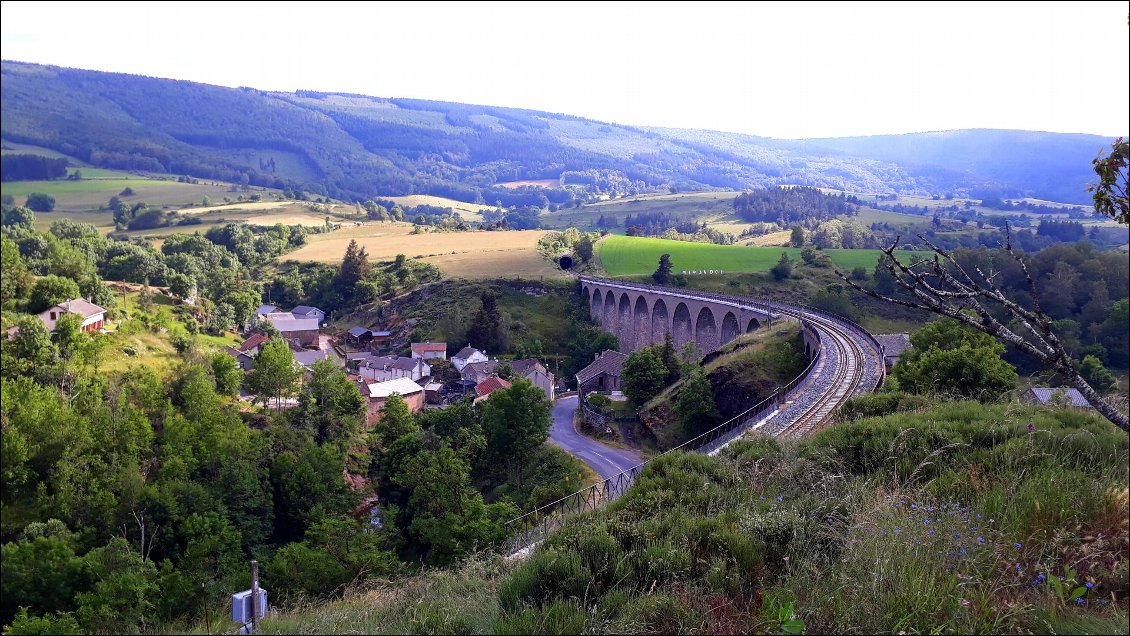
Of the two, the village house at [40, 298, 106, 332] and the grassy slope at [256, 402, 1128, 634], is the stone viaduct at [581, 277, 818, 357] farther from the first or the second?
the grassy slope at [256, 402, 1128, 634]

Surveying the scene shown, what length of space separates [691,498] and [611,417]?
30.3 metres

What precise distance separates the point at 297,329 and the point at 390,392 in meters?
18.7

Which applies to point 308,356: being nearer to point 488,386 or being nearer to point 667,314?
point 488,386

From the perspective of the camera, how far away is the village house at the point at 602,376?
46969mm

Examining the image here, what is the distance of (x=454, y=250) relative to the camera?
275 feet

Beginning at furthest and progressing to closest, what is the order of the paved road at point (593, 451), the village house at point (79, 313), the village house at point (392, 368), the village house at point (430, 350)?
the village house at point (430, 350) → the village house at point (392, 368) → the village house at point (79, 313) → the paved road at point (593, 451)

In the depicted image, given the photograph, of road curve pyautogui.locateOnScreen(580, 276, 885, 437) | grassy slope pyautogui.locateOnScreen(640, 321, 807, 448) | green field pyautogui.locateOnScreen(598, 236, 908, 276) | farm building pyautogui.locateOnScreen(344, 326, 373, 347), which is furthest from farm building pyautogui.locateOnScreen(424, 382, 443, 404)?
green field pyautogui.locateOnScreen(598, 236, 908, 276)

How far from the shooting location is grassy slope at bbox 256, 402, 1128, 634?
438 cm

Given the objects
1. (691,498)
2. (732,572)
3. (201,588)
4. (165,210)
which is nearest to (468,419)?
(201,588)

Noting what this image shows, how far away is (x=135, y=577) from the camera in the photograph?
56.9 feet

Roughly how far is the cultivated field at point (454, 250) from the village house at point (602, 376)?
24115 millimetres

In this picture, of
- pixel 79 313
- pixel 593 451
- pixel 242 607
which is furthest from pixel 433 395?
pixel 242 607

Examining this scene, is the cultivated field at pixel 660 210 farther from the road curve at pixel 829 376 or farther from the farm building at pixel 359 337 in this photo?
the road curve at pixel 829 376

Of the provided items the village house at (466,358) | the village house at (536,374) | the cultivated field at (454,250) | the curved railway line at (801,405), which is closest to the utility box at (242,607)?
the curved railway line at (801,405)
